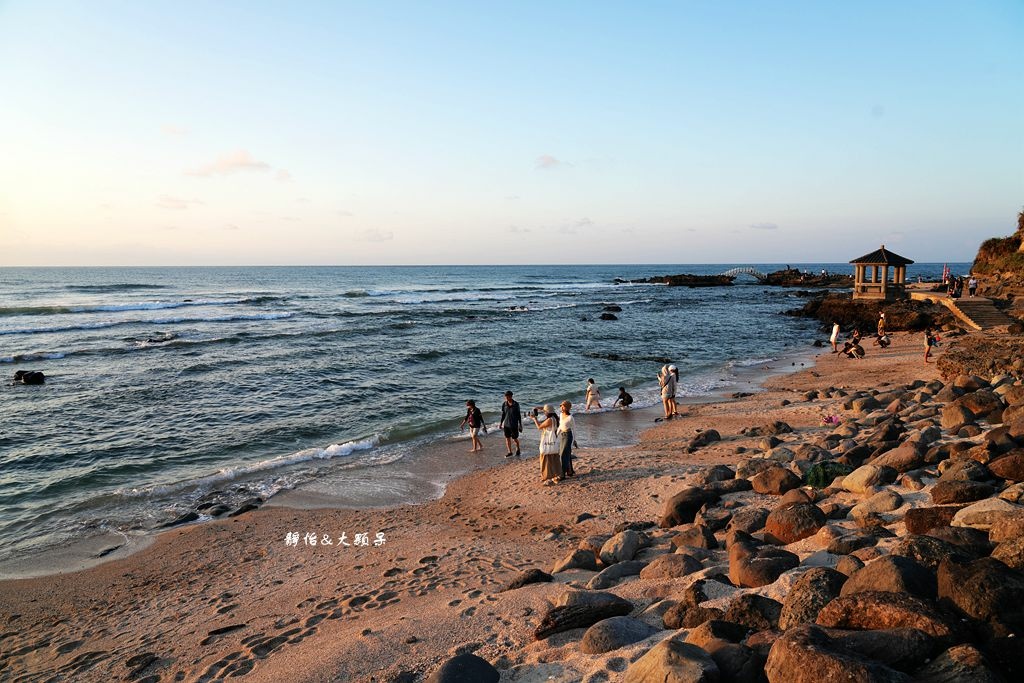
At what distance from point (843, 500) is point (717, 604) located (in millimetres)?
3218

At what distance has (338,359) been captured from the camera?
1050 inches

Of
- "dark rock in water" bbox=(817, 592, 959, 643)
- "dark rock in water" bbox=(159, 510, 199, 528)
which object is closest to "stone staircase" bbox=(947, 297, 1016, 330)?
"dark rock in water" bbox=(817, 592, 959, 643)

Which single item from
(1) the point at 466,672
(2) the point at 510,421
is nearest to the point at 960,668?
(1) the point at 466,672

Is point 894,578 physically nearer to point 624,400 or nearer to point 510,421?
point 510,421

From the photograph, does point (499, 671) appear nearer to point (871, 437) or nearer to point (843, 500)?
point (843, 500)

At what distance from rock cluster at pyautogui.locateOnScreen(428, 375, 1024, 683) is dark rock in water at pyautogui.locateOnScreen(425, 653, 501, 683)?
726mm

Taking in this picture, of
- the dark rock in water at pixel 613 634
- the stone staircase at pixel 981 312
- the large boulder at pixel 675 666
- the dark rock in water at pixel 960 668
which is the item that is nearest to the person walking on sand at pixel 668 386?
the dark rock in water at pixel 613 634

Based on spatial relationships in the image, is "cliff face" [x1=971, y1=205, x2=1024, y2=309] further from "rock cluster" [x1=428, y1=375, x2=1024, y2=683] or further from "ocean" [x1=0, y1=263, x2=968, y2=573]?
"rock cluster" [x1=428, y1=375, x2=1024, y2=683]

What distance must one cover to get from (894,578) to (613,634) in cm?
200

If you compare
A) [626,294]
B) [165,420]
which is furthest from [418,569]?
[626,294]

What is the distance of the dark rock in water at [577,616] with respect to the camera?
516 centimetres

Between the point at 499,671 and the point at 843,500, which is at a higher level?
the point at 843,500

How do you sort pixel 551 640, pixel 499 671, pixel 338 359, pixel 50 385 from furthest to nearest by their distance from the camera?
pixel 338 359, pixel 50 385, pixel 551 640, pixel 499 671

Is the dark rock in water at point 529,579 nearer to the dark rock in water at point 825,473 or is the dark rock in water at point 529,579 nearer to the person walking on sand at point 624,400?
the dark rock in water at point 825,473
